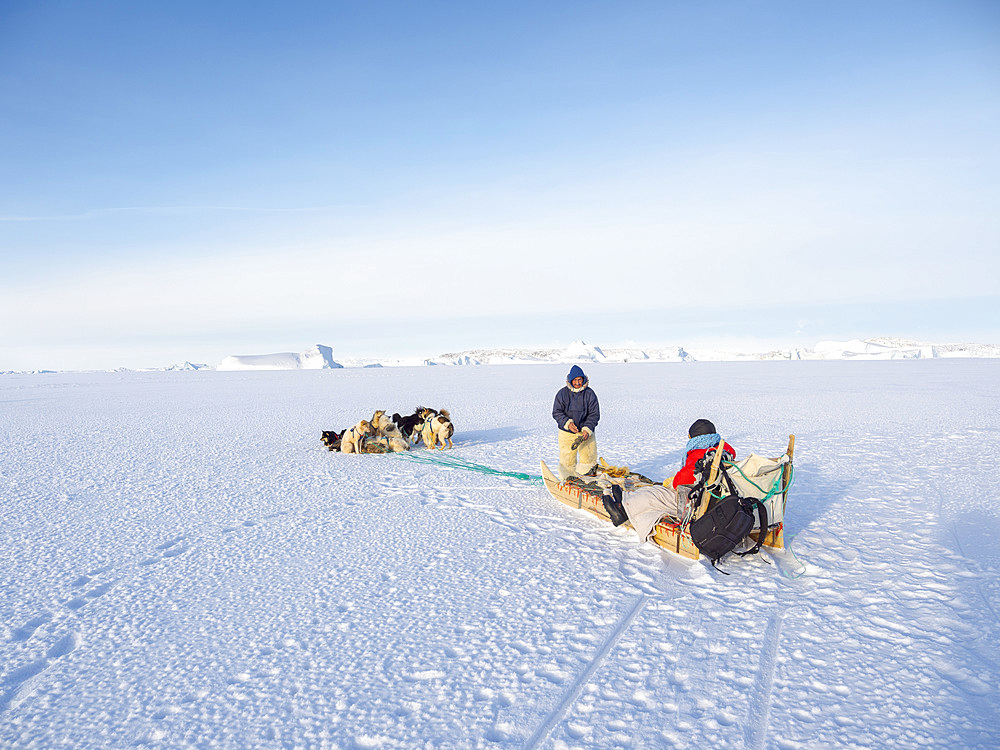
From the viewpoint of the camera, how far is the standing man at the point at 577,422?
6.88m

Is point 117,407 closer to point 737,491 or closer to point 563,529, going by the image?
point 563,529

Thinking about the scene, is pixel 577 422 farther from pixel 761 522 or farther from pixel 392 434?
pixel 392 434

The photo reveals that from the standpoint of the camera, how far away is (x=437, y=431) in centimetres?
1017

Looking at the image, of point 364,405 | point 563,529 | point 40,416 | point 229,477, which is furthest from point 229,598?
point 40,416

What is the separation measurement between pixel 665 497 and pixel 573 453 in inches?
83.4

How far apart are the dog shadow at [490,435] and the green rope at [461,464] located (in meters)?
1.19

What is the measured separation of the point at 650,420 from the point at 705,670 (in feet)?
35.6

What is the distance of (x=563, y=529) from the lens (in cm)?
571

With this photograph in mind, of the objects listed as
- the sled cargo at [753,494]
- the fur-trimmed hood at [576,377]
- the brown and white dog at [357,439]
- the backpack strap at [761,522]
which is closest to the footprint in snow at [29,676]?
the sled cargo at [753,494]

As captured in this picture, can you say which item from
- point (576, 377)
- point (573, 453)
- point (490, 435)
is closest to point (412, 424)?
point (490, 435)

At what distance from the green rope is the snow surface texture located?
0.30 m

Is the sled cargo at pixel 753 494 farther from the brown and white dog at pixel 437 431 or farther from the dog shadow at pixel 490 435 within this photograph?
the dog shadow at pixel 490 435

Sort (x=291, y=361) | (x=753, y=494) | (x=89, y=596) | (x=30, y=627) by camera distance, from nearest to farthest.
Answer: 1. (x=30, y=627)
2. (x=89, y=596)
3. (x=753, y=494)
4. (x=291, y=361)

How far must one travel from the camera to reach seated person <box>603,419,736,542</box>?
4793mm
